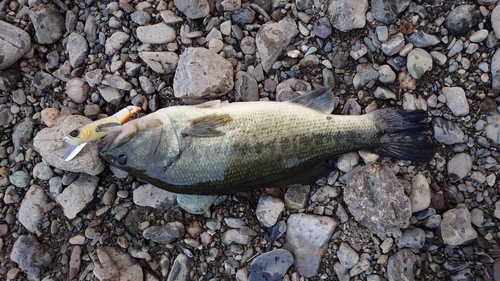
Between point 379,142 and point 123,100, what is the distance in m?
2.96

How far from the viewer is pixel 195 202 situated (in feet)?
13.6

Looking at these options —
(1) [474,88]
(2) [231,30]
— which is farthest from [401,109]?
(2) [231,30]

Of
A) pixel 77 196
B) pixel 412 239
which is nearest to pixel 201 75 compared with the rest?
pixel 77 196

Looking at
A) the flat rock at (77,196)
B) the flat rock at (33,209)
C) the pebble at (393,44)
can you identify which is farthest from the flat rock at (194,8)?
the flat rock at (33,209)

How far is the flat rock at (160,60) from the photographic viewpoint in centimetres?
418

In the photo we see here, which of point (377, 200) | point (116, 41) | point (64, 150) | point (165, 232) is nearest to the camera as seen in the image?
point (377, 200)

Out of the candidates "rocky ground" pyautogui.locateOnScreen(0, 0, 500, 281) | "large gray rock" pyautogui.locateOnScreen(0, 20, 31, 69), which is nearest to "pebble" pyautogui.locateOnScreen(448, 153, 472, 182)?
"rocky ground" pyautogui.locateOnScreen(0, 0, 500, 281)

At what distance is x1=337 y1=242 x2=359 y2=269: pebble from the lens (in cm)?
389

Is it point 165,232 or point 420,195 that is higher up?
point 420,195

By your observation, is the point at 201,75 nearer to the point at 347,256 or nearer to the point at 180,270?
the point at 180,270

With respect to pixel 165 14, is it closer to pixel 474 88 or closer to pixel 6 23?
pixel 6 23

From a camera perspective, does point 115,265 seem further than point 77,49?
No

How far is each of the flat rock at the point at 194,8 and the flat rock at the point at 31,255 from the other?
3227mm

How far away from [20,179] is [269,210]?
3.03 m
